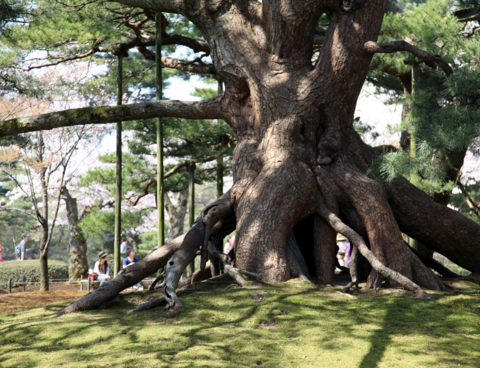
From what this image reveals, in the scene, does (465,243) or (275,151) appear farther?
(465,243)

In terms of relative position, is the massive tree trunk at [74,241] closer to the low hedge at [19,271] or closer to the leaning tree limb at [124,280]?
the low hedge at [19,271]

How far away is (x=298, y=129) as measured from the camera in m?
5.47

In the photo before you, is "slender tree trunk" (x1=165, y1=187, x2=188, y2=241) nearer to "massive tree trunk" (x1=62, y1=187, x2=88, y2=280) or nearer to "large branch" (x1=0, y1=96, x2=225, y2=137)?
"massive tree trunk" (x1=62, y1=187, x2=88, y2=280)

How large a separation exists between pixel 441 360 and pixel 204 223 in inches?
117

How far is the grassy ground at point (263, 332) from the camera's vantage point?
9.82 ft

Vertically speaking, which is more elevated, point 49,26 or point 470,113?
point 49,26

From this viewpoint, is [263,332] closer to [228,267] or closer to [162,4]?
[228,267]

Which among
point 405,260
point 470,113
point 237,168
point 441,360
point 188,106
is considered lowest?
point 441,360

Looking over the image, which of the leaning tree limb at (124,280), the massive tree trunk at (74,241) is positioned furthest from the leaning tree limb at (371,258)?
the massive tree trunk at (74,241)

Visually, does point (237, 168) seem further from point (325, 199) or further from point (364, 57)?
point (364, 57)

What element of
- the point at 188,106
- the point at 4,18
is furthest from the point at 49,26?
the point at 188,106

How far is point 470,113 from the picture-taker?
4508mm

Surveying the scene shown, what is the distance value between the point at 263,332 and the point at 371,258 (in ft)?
5.97

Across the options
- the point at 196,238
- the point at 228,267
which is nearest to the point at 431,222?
the point at 228,267
